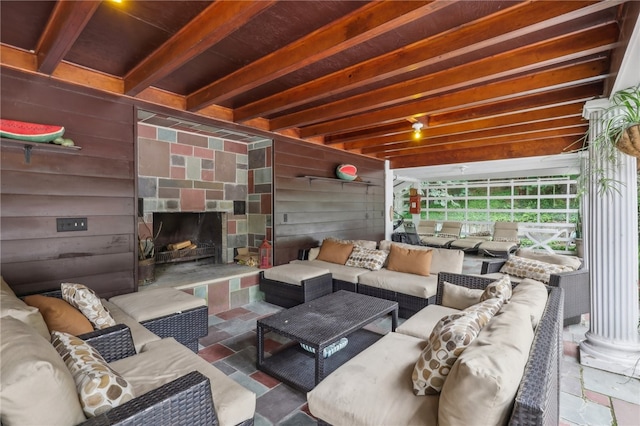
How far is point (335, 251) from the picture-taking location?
14.5 ft

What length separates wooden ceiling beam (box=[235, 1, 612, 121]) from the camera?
1.75 meters

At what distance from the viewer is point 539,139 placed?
5.06 metres

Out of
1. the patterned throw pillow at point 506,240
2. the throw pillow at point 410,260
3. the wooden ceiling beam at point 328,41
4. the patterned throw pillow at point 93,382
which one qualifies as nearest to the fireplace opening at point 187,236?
the wooden ceiling beam at point 328,41

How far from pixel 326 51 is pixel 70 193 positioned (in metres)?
2.38

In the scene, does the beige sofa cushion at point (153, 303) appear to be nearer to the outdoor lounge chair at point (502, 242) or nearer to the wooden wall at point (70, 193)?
the wooden wall at point (70, 193)

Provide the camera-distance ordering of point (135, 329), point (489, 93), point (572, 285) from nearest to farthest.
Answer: point (135, 329), point (572, 285), point (489, 93)

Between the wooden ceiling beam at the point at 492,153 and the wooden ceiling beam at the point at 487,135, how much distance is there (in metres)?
0.43

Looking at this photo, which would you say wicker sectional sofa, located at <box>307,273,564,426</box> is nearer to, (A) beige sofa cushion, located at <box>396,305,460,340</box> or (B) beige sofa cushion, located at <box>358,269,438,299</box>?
(A) beige sofa cushion, located at <box>396,305,460,340</box>

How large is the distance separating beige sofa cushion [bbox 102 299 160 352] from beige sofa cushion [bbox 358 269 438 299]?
230cm

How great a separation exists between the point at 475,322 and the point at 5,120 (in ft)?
10.9

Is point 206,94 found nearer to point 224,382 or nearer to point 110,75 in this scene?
point 110,75

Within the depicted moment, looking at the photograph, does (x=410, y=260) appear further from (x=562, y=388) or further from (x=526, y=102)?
(x=526, y=102)

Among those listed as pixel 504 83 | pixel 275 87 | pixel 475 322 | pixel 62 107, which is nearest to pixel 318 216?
pixel 275 87

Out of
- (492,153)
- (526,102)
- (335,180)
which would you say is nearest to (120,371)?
(335,180)
